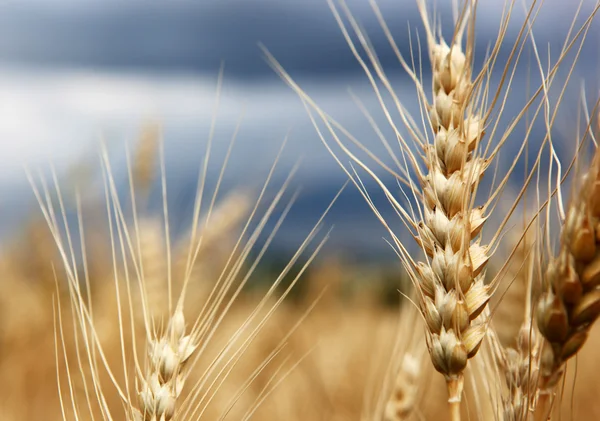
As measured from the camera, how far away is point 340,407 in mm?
2596

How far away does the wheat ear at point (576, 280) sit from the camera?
801 mm

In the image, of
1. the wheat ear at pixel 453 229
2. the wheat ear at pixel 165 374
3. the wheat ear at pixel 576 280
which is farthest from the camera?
the wheat ear at pixel 165 374

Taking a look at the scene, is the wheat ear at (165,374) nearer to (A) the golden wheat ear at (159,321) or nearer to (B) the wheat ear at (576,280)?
(A) the golden wheat ear at (159,321)

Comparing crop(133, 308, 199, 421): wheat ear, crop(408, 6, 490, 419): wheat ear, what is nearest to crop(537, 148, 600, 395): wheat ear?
crop(408, 6, 490, 419): wheat ear

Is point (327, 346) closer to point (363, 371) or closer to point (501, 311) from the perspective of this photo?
point (363, 371)

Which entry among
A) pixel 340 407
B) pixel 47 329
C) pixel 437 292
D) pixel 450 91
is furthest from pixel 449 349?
pixel 47 329

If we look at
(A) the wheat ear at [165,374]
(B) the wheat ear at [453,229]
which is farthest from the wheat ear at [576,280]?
(A) the wheat ear at [165,374]

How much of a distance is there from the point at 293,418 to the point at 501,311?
1425mm

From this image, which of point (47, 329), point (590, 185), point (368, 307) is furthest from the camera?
point (368, 307)

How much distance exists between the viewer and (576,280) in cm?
81

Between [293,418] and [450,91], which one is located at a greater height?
[450,91]

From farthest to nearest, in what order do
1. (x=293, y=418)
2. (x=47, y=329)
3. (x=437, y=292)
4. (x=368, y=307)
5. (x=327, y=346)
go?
1. (x=368, y=307)
2. (x=327, y=346)
3. (x=47, y=329)
4. (x=293, y=418)
5. (x=437, y=292)

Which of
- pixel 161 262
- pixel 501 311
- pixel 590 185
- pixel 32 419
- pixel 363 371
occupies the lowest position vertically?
pixel 363 371

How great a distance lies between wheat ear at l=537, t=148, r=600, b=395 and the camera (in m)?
0.80
